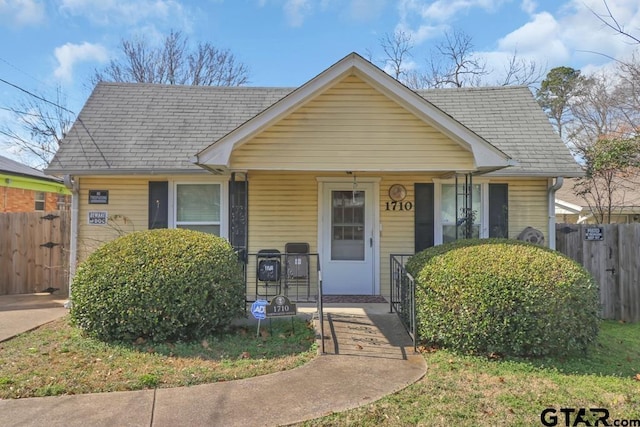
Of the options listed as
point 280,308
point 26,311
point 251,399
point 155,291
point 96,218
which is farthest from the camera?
point 96,218

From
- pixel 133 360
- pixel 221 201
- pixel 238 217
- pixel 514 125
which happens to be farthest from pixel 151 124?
pixel 514 125

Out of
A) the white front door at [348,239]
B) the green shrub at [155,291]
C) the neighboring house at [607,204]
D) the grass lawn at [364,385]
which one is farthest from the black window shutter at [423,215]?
the neighboring house at [607,204]

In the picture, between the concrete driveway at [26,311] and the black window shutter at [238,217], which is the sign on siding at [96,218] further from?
the black window shutter at [238,217]

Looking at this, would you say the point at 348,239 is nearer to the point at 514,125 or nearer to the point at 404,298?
the point at 404,298

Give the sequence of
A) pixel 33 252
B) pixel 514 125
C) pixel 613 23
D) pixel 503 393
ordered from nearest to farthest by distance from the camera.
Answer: pixel 503 393 → pixel 613 23 → pixel 514 125 → pixel 33 252

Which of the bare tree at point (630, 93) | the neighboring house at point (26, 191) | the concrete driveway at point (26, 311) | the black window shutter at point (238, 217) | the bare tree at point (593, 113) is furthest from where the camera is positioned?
the bare tree at point (593, 113)

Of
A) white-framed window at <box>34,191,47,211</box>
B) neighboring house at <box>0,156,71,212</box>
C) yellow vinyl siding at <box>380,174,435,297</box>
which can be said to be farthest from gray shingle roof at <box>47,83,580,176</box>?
white-framed window at <box>34,191,47,211</box>

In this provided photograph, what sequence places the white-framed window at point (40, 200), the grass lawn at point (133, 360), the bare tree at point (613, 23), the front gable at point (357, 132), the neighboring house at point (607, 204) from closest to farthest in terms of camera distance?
the grass lawn at point (133, 360) → the bare tree at point (613, 23) → the front gable at point (357, 132) → the neighboring house at point (607, 204) → the white-framed window at point (40, 200)

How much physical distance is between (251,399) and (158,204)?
514cm

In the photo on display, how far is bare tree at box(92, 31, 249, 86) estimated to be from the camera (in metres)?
24.2

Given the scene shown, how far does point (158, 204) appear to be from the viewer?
25.7 ft

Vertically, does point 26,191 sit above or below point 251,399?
above

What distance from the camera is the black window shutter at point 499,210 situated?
315 inches

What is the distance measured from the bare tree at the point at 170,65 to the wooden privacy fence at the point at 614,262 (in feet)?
73.8
